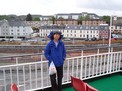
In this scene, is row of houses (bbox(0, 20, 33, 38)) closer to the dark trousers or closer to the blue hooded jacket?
the dark trousers

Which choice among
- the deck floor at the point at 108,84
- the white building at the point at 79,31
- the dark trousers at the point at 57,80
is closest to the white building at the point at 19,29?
the white building at the point at 79,31

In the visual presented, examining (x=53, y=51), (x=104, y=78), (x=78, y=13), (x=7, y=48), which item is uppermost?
(x=78, y=13)

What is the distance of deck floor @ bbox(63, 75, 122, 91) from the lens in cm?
493

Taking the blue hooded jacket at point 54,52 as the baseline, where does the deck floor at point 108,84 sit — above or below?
below

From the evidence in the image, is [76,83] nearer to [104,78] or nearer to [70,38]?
[104,78]

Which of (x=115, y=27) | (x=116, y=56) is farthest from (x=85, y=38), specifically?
(x=116, y=56)

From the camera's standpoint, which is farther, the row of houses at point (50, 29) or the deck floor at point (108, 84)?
the row of houses at point (50, 29)

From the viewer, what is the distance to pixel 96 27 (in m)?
74.8

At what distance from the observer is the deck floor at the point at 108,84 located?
493 cm

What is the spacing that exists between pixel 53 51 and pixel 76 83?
0.91 meters

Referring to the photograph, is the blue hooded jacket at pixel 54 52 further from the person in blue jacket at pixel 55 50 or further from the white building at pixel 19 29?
the white building at pixel 19 29

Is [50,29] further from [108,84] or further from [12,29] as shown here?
[108,84]

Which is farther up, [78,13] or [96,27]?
[78,13]

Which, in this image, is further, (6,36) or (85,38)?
(6,36)
